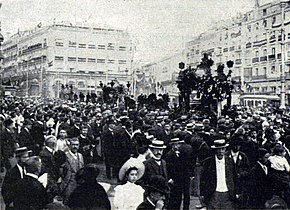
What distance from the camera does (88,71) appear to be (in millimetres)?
29859

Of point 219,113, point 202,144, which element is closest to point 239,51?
point 219,113

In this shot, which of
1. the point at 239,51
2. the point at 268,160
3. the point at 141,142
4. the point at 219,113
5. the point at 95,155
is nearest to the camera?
the point at 268,160

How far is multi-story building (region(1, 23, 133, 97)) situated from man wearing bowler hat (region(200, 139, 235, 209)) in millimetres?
19974

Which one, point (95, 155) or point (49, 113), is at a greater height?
point (49, 113)

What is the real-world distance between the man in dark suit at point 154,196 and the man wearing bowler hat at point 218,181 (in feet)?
3.54

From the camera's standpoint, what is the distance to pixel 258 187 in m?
4.26

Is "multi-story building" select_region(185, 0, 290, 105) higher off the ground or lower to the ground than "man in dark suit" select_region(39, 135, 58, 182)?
higher

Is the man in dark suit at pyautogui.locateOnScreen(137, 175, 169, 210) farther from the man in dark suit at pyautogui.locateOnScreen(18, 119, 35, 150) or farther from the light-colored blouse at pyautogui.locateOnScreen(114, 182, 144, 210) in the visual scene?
the man in dark suit at pyautogui.locateOnScreen(18, 119, 35, 150)

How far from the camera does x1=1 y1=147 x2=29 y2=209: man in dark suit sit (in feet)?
12.1

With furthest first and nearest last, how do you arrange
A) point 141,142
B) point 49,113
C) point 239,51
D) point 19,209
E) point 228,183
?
point 239,51, point 49,113, point 141,142, point 228,183, point 19,209

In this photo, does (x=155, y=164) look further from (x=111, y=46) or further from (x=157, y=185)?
(x=111, y=46)

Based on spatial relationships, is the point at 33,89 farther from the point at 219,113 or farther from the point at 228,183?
the point at 228,183

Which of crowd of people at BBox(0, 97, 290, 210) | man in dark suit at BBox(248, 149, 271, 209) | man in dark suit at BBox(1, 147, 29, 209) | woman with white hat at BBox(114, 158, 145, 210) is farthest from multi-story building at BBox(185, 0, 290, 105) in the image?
woman with white hat at BBox(114, 158, 145, 210)

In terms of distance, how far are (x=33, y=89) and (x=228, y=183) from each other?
2843 centimetres
